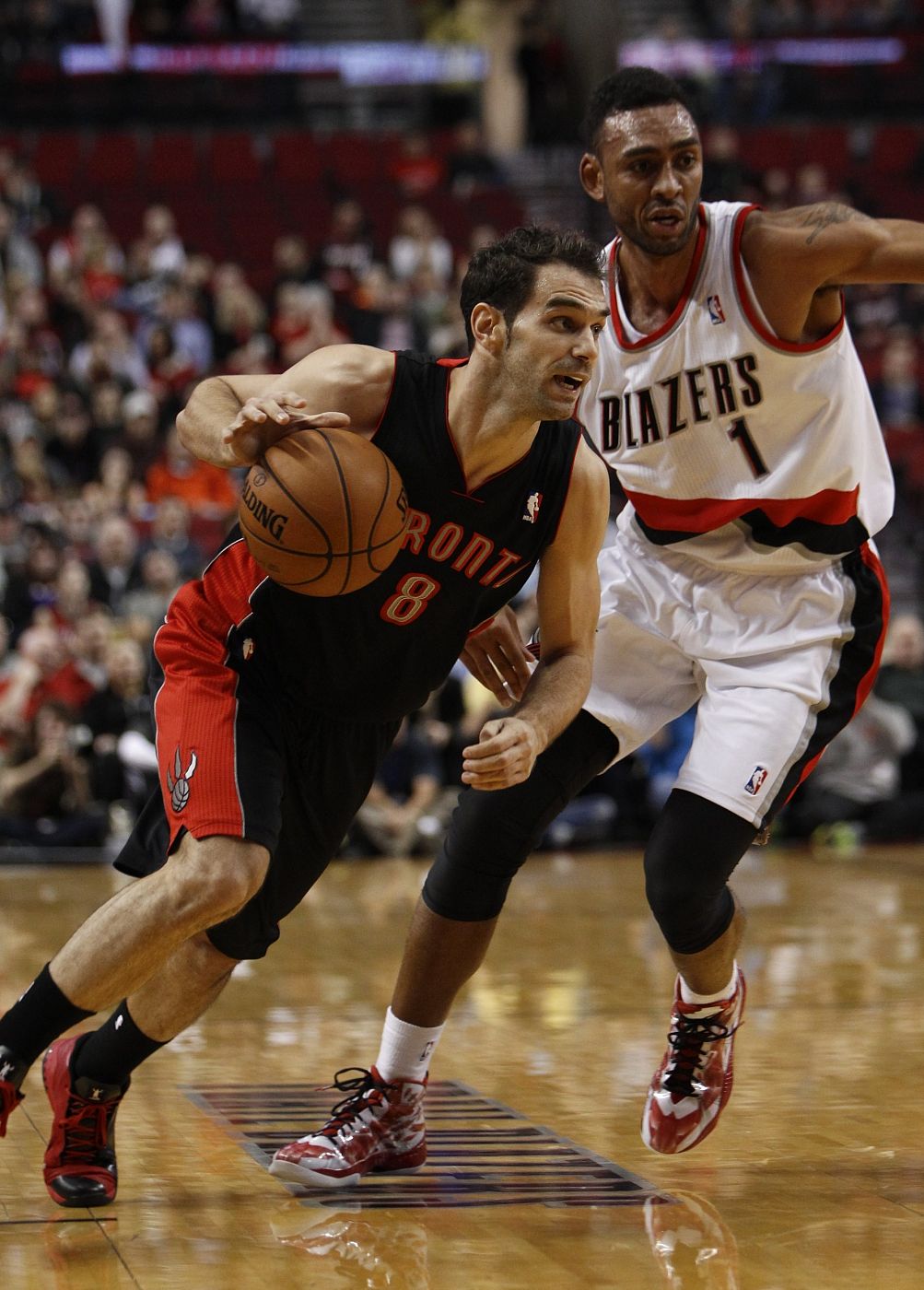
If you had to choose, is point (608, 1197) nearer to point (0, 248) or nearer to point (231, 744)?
point (231, 744)

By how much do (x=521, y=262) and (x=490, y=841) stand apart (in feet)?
4.07

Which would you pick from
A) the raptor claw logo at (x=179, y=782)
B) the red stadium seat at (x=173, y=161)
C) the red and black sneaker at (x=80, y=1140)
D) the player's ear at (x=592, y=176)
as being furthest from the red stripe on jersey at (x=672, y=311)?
the red stadium seat at (x=173, y=161)

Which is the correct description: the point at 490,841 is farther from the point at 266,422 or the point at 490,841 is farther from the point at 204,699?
the point at 266,422

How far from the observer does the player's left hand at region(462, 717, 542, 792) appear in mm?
3295

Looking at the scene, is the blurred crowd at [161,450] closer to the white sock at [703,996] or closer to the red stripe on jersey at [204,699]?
the white sock at [703,996]

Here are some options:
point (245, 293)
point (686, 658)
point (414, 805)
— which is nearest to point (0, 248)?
point (245, 293)

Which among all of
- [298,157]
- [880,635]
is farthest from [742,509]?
[298,157]

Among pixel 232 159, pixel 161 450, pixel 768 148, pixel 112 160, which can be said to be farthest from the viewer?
pixel 768 148

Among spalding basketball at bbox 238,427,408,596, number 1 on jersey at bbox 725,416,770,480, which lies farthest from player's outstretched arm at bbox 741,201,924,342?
spalding basketball at bbox 238,427,408,596

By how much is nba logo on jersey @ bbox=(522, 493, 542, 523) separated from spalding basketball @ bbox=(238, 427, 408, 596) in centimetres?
37

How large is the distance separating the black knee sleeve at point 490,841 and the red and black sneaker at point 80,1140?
32.1 inches

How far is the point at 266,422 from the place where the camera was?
330cm

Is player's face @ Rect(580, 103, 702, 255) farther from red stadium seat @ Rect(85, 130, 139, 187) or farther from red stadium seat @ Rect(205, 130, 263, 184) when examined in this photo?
red stadium seat @ Rect(205, 130, 263, 184)

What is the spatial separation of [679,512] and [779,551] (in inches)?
9.7
